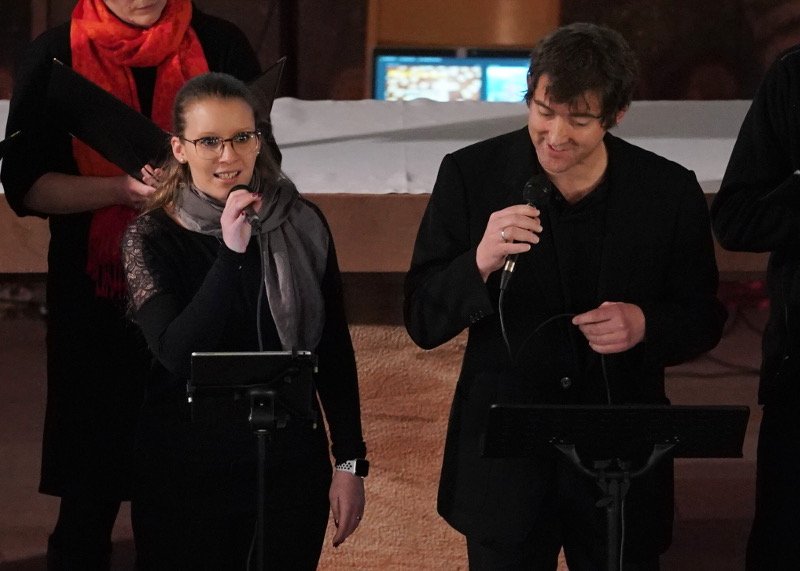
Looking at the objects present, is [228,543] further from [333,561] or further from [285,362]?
[333,561]

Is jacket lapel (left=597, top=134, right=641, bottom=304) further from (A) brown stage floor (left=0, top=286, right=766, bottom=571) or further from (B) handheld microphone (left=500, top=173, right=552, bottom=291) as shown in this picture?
(A) brown stage floor (left=0, top=286, right=766, bottom=571)

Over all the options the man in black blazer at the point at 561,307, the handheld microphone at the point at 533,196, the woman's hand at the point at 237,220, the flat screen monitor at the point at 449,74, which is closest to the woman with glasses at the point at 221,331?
the woman's hand at the point at 237,220

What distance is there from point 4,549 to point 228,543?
1.92m

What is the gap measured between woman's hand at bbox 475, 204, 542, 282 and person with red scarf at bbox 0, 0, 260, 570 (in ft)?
2.90

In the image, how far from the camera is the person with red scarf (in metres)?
2.70

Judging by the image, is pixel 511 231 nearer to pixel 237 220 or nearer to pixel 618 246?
pixel 618 246

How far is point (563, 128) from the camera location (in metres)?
2.08

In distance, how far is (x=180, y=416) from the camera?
89.7 inches

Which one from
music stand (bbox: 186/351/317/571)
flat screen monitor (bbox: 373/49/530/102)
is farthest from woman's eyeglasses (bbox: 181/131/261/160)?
flat screen monitor (bbox: 373/49/530/102)

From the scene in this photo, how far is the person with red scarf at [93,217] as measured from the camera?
2699mm

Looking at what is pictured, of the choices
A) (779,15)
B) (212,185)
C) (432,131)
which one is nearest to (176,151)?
(212,185)

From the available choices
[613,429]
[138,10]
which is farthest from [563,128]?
[138,10]

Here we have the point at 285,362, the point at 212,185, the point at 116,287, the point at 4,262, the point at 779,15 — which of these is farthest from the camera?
the point at 779,15

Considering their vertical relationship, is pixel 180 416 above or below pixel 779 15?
below
